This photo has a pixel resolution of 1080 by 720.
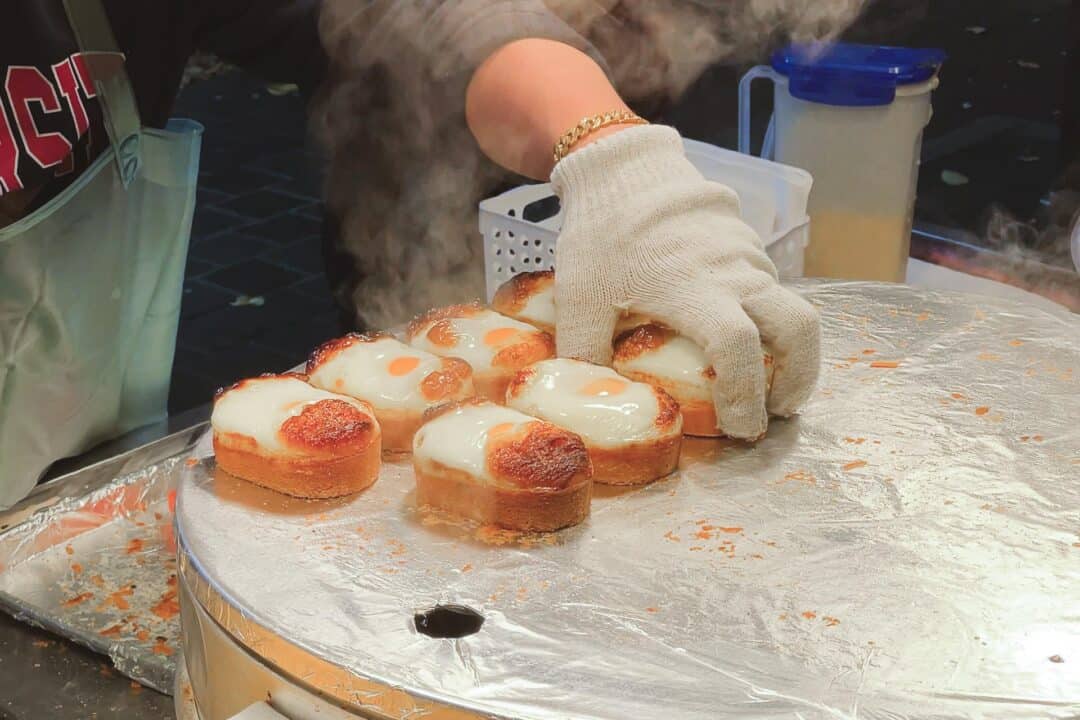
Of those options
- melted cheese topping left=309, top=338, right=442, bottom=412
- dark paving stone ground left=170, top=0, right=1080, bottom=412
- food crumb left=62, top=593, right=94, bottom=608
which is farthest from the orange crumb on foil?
dark paving stone ground left=170, top=0, right=1080, bottom=412

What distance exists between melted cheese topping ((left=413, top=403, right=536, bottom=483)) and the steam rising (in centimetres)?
87

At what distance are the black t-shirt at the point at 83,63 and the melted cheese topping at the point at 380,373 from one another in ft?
2.08

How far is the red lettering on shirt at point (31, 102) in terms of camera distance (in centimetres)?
174

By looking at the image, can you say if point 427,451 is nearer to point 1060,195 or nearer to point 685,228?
point 685,228

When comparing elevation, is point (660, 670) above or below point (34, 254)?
below

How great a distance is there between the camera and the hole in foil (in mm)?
1113

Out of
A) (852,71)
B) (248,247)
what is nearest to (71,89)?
(852,71)

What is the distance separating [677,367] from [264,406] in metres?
0.52

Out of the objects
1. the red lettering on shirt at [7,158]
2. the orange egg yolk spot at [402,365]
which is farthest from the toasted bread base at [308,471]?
the red lettering on shirt at [7,158]

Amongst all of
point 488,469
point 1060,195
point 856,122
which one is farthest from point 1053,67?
point 488,469

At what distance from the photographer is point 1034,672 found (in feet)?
3.39

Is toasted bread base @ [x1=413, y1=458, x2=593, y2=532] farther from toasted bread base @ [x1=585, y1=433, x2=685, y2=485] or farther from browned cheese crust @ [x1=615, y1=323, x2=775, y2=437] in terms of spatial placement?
browned cheese crust @ [x1=615, y1=323, x2=775, y2=437]

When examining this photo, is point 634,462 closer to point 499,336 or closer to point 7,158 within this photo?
point 499,336

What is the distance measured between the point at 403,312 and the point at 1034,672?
5.01ft
